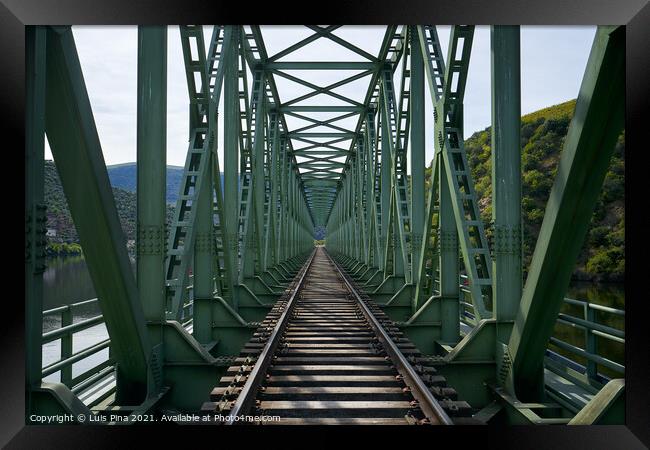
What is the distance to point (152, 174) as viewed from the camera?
5.48 metres

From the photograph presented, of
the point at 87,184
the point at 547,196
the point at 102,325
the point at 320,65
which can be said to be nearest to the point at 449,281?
the point at 87,184

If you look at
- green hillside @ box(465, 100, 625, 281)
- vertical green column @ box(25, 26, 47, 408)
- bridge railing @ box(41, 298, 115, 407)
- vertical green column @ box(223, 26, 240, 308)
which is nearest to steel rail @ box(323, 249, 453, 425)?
vertical green column @ box(25, 26, 47, 408)

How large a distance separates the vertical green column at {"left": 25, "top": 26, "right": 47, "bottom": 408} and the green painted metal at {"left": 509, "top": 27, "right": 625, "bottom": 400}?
4.34m

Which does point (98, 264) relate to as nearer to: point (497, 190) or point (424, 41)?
point (497, 190)

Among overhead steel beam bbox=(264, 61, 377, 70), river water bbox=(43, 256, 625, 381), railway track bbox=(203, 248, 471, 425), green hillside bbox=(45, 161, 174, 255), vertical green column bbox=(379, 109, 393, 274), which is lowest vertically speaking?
river water bbox=(43, 256, 625, 381)

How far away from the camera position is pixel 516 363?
5.08m

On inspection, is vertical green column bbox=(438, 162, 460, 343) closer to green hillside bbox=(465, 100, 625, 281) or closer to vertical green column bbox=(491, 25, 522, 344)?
vertical green column bbox=(491, 25, 522, 344)

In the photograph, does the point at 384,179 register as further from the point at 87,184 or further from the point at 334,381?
the point at 87,184

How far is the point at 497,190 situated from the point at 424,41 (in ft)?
14.2

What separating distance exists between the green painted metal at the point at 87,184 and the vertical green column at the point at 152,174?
2.59 feet

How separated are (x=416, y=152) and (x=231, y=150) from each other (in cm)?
462

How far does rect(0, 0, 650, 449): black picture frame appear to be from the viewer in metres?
3.05
